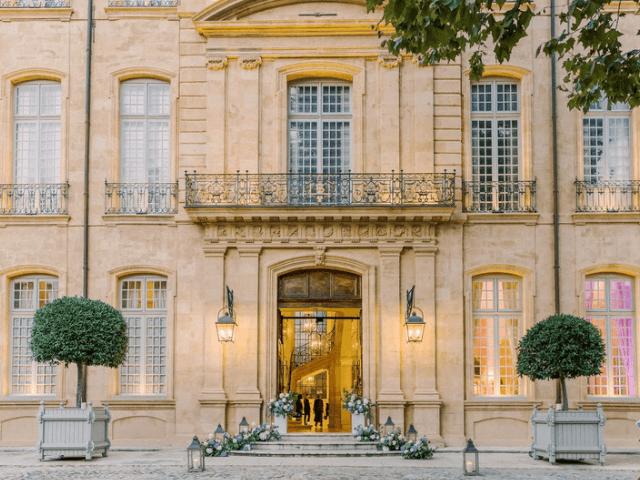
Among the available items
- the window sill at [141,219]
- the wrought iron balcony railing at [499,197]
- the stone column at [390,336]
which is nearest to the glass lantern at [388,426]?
the stone column at [390,336]

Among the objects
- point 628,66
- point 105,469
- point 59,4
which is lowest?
point 105,469

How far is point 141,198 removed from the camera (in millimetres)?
19172

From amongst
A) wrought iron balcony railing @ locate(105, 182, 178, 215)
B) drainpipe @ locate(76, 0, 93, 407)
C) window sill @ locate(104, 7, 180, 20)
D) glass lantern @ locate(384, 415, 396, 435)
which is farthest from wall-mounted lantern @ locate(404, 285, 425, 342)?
window sill @ locate(104, 7, 180, 20)

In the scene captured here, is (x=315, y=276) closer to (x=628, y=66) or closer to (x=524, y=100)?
(x=524, y=100)

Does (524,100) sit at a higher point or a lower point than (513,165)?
higher

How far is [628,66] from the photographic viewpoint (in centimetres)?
1064

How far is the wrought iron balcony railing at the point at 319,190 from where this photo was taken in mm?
18406

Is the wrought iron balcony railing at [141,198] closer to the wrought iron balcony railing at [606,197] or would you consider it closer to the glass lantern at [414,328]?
the glass lantern at [414,328]

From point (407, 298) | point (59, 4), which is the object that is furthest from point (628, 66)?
point (59, 4)

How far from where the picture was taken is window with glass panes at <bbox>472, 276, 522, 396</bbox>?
18750 millimetres

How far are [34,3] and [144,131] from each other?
3776 millimetres

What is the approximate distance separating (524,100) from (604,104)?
176 cm

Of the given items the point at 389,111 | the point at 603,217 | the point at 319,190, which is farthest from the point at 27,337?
the point at 603,217

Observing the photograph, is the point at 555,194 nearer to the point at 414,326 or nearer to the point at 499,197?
the point at 499,197
